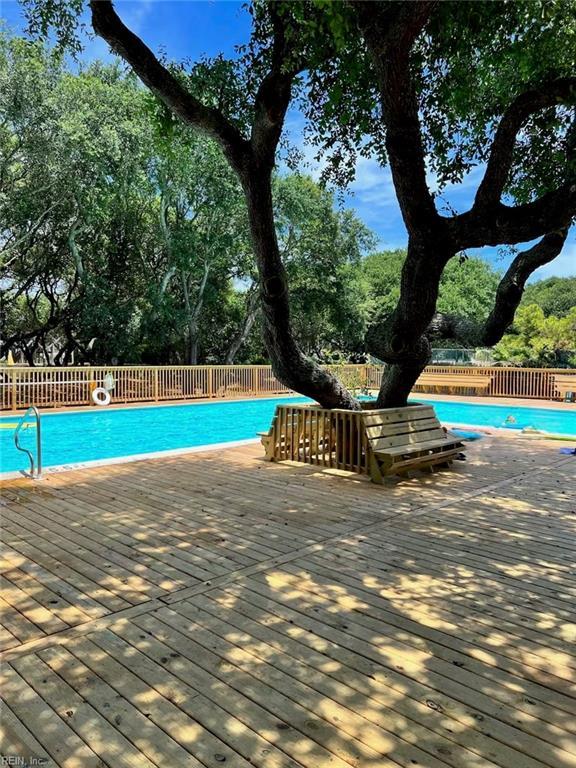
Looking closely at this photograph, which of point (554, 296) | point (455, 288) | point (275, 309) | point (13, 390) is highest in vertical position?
point (554, 296)

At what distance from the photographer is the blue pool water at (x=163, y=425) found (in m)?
9.62

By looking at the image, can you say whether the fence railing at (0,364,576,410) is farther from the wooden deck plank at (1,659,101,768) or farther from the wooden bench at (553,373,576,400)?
the wooden deck plank at (1,659,101,768)

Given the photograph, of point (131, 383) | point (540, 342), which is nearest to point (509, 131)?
point (131, 383)

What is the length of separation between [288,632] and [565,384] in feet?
50.1

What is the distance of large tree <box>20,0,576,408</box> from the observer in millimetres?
4527

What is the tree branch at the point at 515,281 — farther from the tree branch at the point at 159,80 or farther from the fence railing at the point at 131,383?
the fence railing at the point at 131,383

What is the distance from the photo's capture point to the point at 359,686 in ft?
7.04

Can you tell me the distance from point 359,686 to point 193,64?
643 centimetres

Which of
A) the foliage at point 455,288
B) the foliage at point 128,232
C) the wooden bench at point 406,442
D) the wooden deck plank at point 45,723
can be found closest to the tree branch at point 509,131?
the wooden bench at point 406,442

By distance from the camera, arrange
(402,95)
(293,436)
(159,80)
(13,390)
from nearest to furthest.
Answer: (402,95) → (159,80) → (293,436) → (13,390)

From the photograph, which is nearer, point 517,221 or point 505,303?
point 517,221

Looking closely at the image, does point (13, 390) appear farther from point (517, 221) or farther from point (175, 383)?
point (517, 221)

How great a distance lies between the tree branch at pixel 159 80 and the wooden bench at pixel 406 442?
3162 millimetres

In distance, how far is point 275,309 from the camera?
19.4ft
